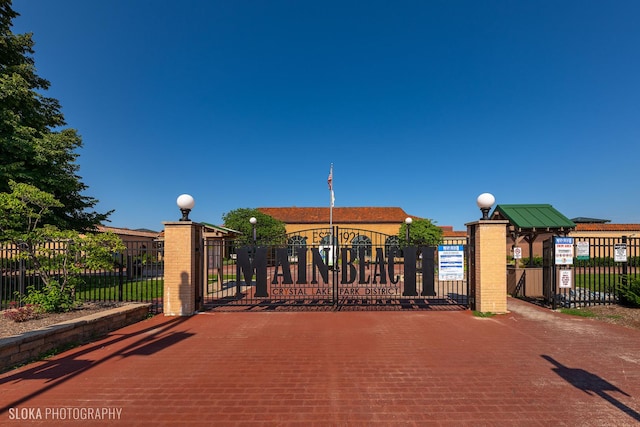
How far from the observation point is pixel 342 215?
48656mm

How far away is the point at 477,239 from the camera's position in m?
9.19

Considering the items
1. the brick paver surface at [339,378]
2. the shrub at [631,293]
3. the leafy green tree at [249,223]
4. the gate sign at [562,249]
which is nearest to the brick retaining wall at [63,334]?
the brick paver surface at [339,378]

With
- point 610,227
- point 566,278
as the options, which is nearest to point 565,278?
point 566,278

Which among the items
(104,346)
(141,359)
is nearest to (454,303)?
(141,359)

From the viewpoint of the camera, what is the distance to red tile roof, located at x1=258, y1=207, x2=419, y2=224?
151ft

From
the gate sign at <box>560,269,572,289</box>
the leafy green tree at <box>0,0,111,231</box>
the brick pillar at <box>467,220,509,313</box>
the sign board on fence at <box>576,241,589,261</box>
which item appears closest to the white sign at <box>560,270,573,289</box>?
the gate sign at <box>560,269,572,289</box>

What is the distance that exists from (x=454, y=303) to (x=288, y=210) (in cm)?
4166

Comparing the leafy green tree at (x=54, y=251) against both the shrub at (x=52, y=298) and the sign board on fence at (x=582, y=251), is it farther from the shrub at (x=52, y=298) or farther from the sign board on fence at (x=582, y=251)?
the sign board on fence at (x=582, y=251)

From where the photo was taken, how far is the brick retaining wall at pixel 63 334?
5020mm

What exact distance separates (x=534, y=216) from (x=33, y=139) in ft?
70.2

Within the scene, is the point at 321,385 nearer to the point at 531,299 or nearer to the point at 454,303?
the point at 454,303

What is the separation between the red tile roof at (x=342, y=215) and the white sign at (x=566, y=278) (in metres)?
35.6

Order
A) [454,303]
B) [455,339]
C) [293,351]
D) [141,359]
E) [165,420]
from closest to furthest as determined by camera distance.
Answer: [165,420] → [141,359] → [293,351] → [455,339] → [454,303]

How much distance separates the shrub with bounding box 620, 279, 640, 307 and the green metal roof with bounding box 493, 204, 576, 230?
2.75 meters
